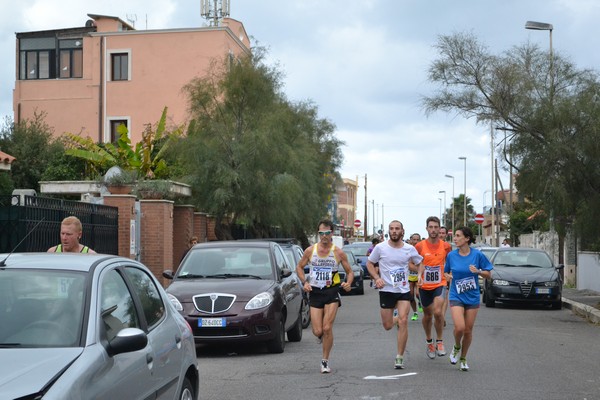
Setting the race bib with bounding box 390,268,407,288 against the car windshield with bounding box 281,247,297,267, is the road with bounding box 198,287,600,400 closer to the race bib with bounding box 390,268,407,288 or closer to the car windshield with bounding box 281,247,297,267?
the race bib with bounding box 390,268,407,288

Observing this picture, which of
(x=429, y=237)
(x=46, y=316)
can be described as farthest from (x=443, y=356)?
(x=46, y=316)

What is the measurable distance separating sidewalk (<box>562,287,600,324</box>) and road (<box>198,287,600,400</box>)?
11.0 ft

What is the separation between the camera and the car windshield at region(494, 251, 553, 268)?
25536mm

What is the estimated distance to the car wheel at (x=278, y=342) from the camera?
43.6 feet

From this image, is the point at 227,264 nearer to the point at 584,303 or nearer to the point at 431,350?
the point at 431,350

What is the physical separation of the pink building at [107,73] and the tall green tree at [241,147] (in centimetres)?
1754

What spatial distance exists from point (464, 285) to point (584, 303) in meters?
13.7

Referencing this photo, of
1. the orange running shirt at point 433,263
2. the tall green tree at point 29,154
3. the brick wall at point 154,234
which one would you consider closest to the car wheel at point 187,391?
the orange running shirt at point 433,263

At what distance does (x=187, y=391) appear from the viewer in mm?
7031

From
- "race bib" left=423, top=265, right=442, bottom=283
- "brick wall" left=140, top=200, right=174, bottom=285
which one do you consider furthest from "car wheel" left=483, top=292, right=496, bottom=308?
"race bib" left=423, top=265, right=442, bottom=283

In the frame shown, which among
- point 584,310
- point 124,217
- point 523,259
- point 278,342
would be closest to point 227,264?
point 278,342

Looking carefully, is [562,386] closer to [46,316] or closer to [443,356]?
[443,356]

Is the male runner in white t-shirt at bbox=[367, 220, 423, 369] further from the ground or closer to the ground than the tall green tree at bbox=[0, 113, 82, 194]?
closer to the ground

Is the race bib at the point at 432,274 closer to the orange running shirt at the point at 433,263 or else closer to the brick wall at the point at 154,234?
the orange running shirt at the point at 433,263
